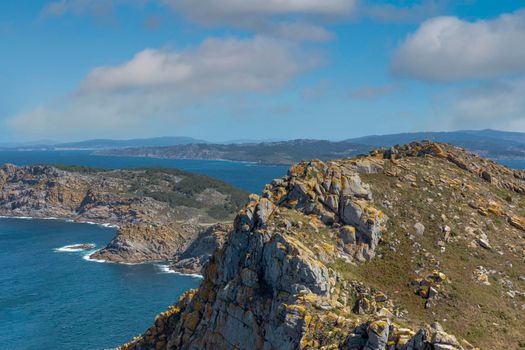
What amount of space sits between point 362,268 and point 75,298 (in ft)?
339

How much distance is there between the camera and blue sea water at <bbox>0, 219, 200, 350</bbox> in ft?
360

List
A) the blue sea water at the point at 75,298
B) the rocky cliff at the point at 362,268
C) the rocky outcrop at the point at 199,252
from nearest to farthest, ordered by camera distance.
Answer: the rocky cliff at the point at 362,268 < the blue sea water at the point at 75,298 < the rocky outcrop at the point at 199,252

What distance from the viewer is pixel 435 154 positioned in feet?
258

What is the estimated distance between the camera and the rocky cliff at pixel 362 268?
1713 inches

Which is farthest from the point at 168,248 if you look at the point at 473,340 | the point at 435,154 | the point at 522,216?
the point at 473,340

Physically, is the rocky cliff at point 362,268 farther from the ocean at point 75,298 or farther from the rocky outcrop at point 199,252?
the rocky outcrop at point 199,252

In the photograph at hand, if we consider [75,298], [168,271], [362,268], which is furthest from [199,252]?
[362,268]

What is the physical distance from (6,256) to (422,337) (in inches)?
6929

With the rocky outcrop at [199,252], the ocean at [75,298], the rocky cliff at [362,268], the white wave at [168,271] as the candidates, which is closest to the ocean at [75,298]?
A: the ocean at [75,298]

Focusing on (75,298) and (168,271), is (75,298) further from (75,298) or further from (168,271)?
(168,271)

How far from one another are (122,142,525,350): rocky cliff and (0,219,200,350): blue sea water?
50.2 m

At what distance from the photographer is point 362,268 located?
5219 cm

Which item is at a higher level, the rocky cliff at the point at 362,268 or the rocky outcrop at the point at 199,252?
the rocky cliff at the point at 362,268

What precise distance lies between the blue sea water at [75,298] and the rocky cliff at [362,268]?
50.2 metres
